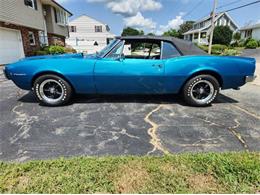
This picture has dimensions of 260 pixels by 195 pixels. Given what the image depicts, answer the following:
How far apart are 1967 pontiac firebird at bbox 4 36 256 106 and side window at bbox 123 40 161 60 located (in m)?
0.08

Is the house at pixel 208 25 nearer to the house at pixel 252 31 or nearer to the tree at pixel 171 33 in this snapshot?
the house at pixel 252 31

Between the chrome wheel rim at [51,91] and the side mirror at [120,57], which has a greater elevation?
the side mirror at [120,57]

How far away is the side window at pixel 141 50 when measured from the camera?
458 cm

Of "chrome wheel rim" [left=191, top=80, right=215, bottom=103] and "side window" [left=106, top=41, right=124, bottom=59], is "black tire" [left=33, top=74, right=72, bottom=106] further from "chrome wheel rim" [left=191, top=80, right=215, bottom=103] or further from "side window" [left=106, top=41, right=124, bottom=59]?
"chrome wheel rim" [left=191, top=80, right=215, bottom=103]

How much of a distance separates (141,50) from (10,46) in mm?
11397

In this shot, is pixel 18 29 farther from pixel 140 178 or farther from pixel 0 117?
pixel 140 178

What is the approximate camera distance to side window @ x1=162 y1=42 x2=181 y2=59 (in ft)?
14.1

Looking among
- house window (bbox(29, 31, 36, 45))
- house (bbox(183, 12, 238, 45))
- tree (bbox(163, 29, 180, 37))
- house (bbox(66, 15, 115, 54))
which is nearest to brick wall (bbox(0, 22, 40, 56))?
house window (bbox(29, 31, 36, 45))

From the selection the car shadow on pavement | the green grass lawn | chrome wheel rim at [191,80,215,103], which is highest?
chrome wheel rim at [191,80,215,103]

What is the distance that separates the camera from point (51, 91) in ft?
14.6

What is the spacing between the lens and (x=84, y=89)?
4395 millimetres

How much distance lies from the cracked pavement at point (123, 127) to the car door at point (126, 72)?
50 cm

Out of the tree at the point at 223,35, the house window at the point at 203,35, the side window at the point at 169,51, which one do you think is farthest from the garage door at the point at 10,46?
the house window at the point at 203,35

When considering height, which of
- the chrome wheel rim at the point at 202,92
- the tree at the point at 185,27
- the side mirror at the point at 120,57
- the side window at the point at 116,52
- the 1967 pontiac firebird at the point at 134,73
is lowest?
the chrome wheel rim at the point at 202,92
